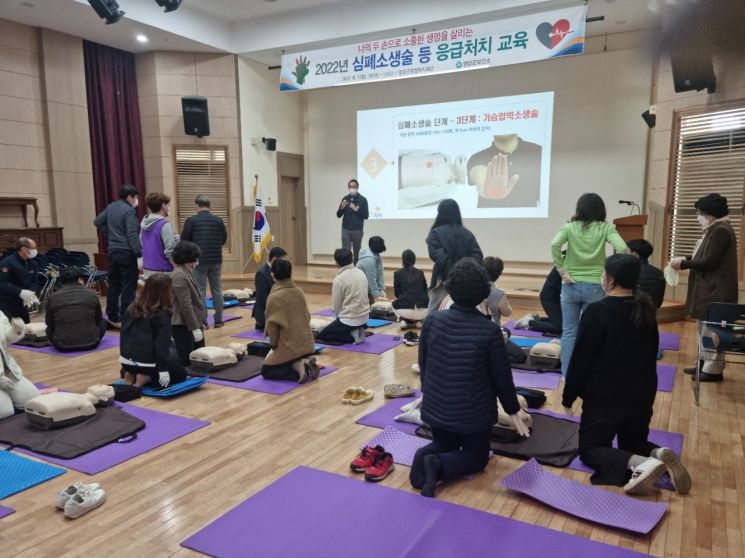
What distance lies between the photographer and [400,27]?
718 centimetres

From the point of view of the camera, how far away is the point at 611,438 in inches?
97.0

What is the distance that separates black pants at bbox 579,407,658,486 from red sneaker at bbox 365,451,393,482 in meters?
0.94

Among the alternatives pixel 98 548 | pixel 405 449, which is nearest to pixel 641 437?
pixel 405 449

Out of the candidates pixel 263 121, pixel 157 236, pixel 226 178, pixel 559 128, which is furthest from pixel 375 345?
pixel 263 121

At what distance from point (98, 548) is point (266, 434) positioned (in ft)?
3.66

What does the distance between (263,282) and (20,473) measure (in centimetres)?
269

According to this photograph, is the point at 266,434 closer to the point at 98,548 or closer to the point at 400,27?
the point at 98,548

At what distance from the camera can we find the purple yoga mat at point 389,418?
308 centimetres

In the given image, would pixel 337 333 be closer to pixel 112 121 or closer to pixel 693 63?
pixel 693 63

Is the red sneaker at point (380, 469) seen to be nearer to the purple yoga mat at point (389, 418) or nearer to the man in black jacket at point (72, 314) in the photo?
the purple yoga mat at point (389, 418)

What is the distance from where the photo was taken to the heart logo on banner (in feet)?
19.3

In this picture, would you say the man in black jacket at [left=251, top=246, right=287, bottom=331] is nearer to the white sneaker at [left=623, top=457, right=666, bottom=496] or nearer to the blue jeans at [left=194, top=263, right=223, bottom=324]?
the blue jeans at [left=194, top=263, right=223, bottom=324]

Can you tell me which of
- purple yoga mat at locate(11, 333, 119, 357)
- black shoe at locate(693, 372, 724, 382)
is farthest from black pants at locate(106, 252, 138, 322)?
black shoe at locate(693, 372, 724, 382)

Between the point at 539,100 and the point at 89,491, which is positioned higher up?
the point at 539,100
